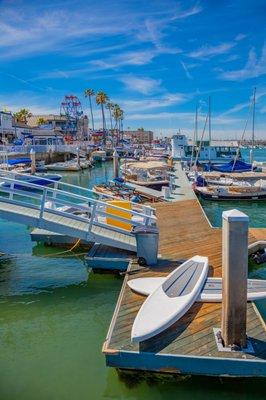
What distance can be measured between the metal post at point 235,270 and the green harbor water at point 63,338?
1.29m

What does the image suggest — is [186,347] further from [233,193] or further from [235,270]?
[233,193]

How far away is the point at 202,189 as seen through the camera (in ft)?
97.3

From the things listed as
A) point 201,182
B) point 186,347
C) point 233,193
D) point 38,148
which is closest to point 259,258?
point 186,347

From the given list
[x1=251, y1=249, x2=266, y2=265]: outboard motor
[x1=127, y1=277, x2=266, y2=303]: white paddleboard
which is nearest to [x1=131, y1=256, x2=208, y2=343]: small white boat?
[x1=127, y1=277, x2=266, y2=303]: white paddleboard

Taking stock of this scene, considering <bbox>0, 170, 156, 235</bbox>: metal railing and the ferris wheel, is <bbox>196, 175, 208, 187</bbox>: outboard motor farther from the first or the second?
the ferris wheel

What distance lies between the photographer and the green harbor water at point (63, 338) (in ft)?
21.2

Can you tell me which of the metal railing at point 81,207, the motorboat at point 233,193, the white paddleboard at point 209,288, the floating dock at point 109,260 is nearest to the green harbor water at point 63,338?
the floating dock at point 109,260

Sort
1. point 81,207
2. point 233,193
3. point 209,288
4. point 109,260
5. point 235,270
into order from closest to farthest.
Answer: point 235,270 < point 209,288 < point 109,260 < point 81,207 < point 233,193

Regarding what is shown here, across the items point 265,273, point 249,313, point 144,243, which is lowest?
point 265,273

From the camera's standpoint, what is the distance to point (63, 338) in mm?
8430

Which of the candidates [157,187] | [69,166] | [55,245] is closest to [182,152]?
[69,166]

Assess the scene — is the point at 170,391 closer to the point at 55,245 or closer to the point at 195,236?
the point at 195,236

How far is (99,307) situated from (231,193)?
2159 centimetres

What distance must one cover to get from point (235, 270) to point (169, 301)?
6.78ft
